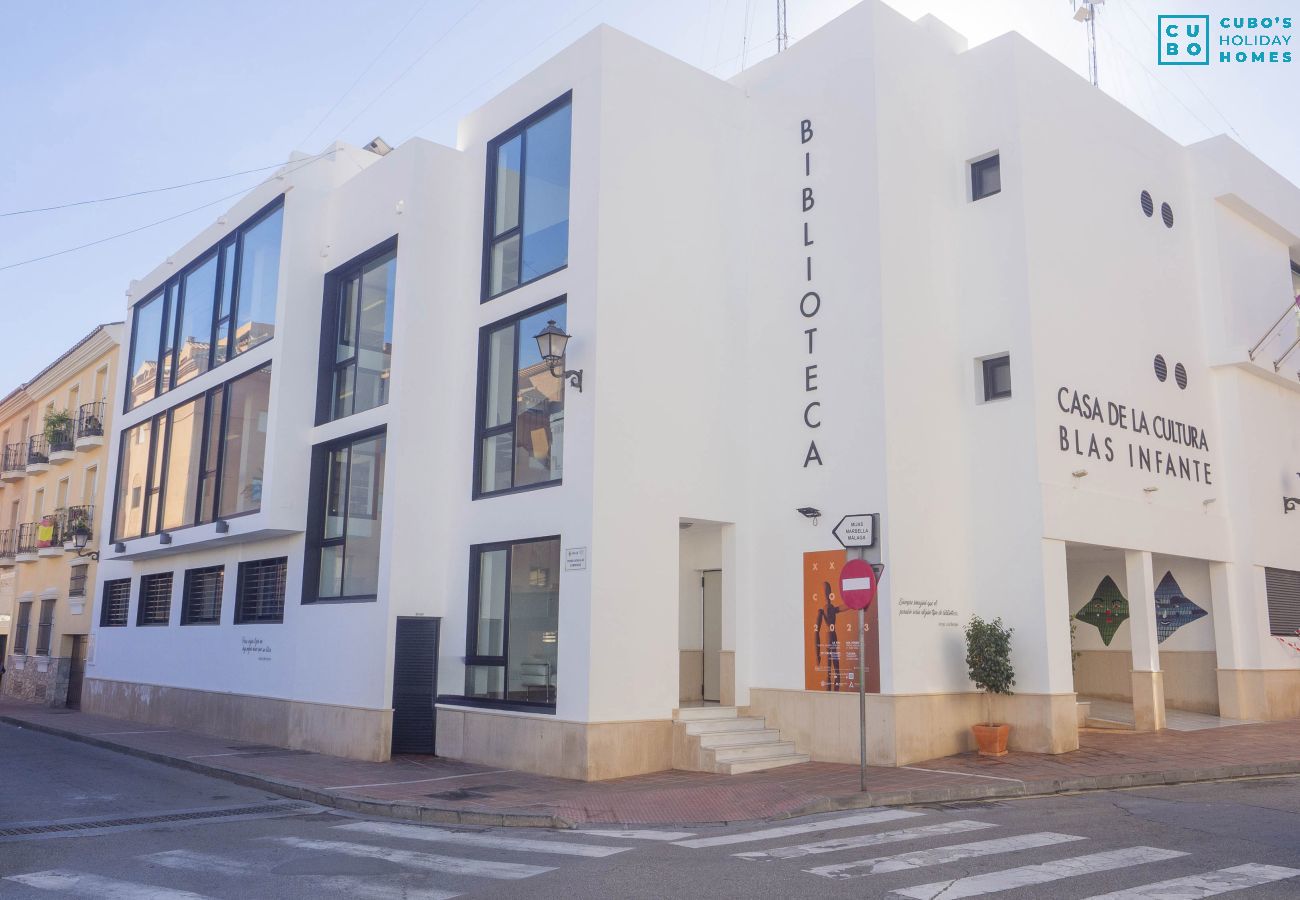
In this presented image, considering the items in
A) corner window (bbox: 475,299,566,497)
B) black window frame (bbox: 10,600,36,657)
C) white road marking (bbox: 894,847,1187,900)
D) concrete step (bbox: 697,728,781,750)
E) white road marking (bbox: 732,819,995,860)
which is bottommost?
white road marking (bbox: 732,819,995,860)

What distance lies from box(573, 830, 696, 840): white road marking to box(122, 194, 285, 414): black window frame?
12.1m

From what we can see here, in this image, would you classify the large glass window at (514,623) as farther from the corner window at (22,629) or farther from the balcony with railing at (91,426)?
the corner window at (22,629)

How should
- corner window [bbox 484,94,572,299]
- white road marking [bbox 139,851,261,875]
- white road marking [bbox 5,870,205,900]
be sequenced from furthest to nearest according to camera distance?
corner window [bbox 484,94,572,299] < white road marking [bbox 139,851,261,875] < white road marking [bbox 5,870,205,900]

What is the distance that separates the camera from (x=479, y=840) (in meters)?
9.46

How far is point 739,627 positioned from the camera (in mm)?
15219

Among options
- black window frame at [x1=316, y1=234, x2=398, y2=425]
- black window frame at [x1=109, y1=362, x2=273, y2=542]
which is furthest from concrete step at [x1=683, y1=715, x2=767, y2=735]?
black window frame at [x1=109, y1=362, x2=273, y2=542]

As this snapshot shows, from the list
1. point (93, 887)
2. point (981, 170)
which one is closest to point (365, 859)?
point (93, 887)

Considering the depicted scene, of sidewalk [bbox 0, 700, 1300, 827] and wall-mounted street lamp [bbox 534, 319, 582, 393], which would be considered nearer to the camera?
sidewalk [bbox 0, 700, 1300, 827]

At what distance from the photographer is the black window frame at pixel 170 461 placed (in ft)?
63.9

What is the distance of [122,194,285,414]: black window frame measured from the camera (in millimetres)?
20047

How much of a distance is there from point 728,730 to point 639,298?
613 centimetres

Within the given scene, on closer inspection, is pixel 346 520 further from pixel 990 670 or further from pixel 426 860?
pixel 990 670

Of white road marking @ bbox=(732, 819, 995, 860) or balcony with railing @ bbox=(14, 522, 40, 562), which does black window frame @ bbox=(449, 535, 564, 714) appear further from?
balcony with railing @ bbox=(14, 522, 40, 562)

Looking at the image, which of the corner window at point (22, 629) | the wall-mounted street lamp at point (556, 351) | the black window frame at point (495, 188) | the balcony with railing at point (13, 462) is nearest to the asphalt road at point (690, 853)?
the wall-mounted street lamp at point (556, 351)
